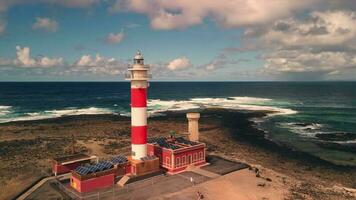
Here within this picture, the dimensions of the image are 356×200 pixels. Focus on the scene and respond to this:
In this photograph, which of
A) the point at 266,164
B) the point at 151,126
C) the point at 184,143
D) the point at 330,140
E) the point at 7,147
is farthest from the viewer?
the point at 151,126

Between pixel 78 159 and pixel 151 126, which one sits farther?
pixel 151 126

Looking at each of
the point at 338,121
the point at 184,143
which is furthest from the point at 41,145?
the point at 338,121

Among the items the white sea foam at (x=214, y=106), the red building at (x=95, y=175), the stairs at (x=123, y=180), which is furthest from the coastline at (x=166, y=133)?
the white sea foam at (x=214, y=106)

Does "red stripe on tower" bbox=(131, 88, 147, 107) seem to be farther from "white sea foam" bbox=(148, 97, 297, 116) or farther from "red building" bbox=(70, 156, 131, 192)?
"white sea foam" bbox=(148, 97, 297, 116)

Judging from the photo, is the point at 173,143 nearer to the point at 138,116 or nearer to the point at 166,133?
the point at 138,116

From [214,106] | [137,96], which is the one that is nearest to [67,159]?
[137,96]

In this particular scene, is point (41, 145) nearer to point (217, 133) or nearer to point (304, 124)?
point (217, 133)
